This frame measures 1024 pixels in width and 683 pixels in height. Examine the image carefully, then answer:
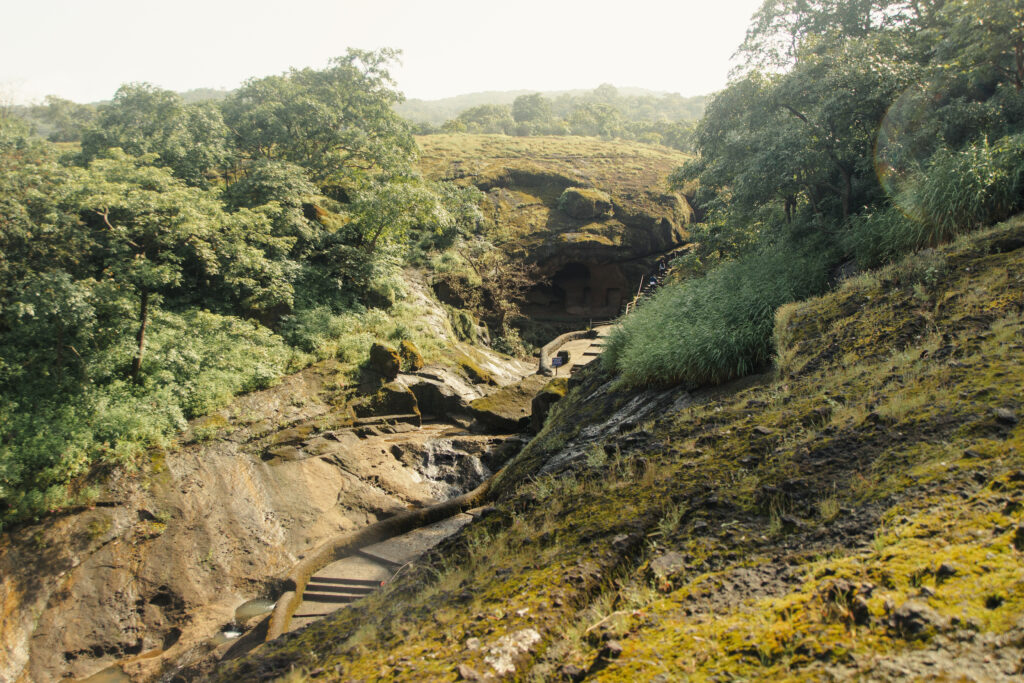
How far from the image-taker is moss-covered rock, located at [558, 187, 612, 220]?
30859mm

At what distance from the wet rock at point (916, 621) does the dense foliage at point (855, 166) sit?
5.46 metres

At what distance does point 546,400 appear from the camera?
14.7 meters

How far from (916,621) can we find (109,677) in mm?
11080

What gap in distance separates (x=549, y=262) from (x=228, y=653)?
22850mm

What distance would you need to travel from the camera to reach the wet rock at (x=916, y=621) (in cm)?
183

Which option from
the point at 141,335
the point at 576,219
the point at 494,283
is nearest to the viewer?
the point at 141,335

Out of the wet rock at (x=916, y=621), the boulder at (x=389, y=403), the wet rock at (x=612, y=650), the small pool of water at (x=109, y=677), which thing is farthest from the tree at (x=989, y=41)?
the small pool of water at (x=109, y=677)

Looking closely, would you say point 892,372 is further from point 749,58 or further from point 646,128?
point 646,128

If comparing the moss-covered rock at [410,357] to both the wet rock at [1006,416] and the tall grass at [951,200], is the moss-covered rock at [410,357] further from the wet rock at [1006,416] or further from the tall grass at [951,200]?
the wet rock at [1006,416]

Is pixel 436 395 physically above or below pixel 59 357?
below

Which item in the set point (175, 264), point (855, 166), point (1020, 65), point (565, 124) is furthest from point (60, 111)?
point (1020, 65)

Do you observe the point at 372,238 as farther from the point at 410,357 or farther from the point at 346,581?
the point at 346,581

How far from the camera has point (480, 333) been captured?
23.1 metres

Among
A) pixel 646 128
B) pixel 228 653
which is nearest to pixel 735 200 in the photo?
pixel 228 653
